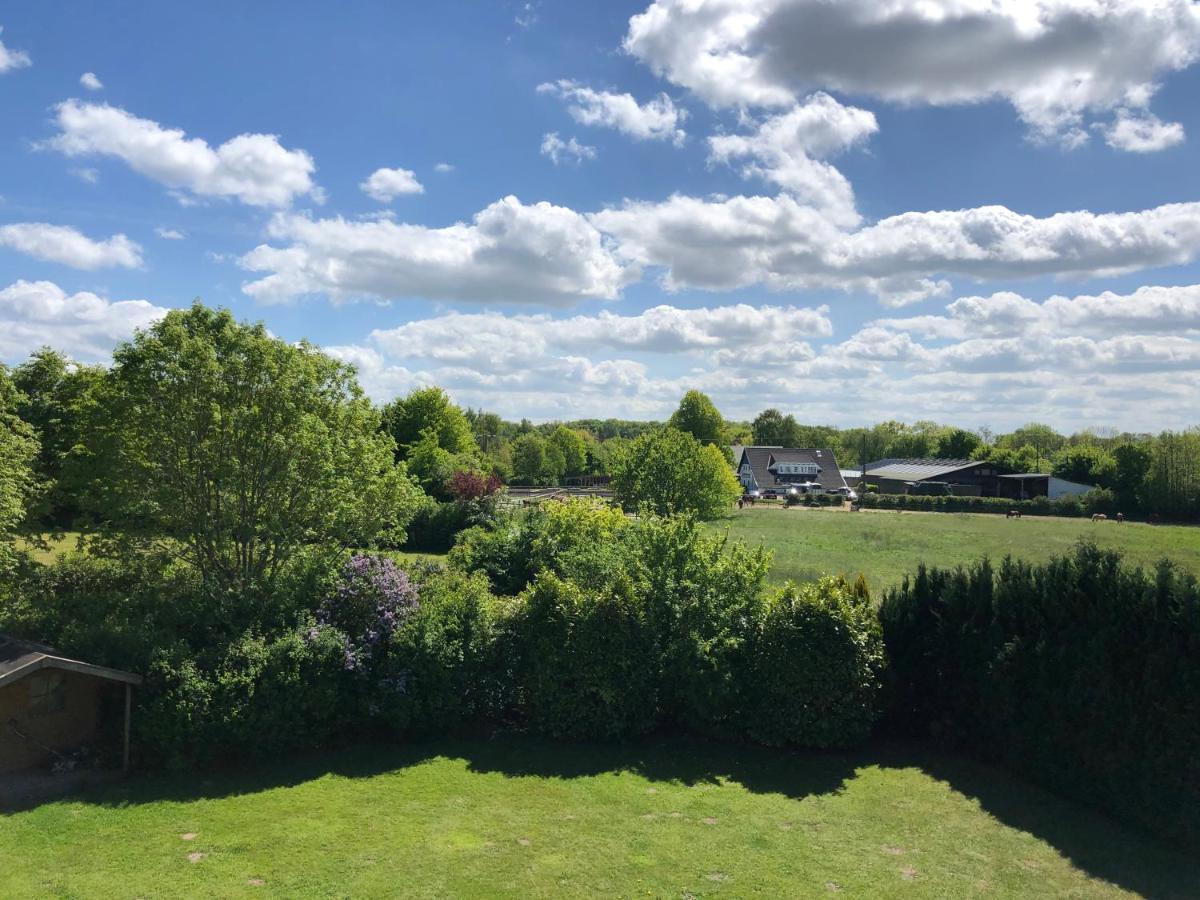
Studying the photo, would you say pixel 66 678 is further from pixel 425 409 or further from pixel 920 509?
pixel 920 509

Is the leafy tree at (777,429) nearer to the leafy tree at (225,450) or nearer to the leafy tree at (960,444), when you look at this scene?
the leafy tree at (960,444)

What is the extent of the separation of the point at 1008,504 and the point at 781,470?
2821 cm

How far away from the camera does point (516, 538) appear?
21.7 meters

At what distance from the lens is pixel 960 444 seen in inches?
4129

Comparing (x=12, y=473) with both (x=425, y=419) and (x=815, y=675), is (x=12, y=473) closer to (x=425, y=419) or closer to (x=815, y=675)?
(x=815, y=675)

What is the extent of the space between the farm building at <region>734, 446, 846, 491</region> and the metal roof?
19.8 feet

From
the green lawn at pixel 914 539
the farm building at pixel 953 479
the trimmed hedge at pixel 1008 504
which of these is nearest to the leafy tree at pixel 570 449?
the green lawn at pixel 914 539

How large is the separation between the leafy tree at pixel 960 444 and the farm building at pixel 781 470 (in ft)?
86.4

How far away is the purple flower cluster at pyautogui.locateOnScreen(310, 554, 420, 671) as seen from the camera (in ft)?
40.3

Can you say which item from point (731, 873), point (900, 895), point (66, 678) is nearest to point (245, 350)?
point (66, 678)

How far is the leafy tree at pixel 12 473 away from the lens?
45.2 feet

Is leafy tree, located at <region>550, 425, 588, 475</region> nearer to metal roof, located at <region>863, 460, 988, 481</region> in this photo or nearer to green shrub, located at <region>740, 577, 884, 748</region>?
metal roof, located at <region>863, 460, 988, 481</region>

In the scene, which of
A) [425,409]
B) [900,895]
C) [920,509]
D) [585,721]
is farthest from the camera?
[920,509]

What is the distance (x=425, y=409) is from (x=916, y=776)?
2084 inches
